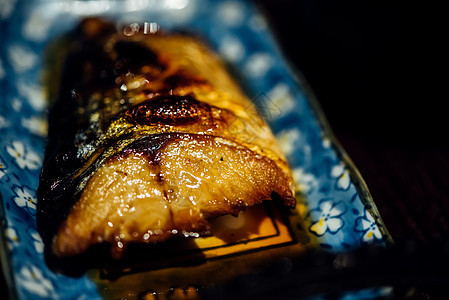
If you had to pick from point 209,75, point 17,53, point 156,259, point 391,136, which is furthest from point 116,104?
point 391,136

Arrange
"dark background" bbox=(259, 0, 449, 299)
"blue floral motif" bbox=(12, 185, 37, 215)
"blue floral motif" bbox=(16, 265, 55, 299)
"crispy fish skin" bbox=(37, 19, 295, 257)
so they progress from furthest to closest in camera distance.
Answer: "dark background" bbox=(259, 0, 449, 299) → "blue floral motif" bbox=(12, 185, 37, 215) → "crispy fish skin" bbox=(37, 19, 295, 257) → "blue floral motif" bbox=(16, 265, 55, 299)

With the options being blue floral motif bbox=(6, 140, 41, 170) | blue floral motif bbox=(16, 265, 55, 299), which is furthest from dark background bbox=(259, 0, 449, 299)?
blue floral motif bbox=(6, 140, 41, 170)

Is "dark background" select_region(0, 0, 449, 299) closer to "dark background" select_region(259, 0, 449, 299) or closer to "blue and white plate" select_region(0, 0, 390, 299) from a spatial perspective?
"dark background" select_region(259, 0, 449, 299)

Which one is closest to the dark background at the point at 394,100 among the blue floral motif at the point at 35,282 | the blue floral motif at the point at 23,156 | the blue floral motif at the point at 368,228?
the blue floral motif at the point at 368,228

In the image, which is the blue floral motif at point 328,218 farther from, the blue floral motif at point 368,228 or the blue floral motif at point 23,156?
the blue floral motif at point 23,156

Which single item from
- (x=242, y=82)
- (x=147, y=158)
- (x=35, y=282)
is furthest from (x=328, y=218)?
(x=35, y=282)

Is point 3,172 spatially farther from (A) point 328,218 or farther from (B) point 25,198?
(A) point 328,218
